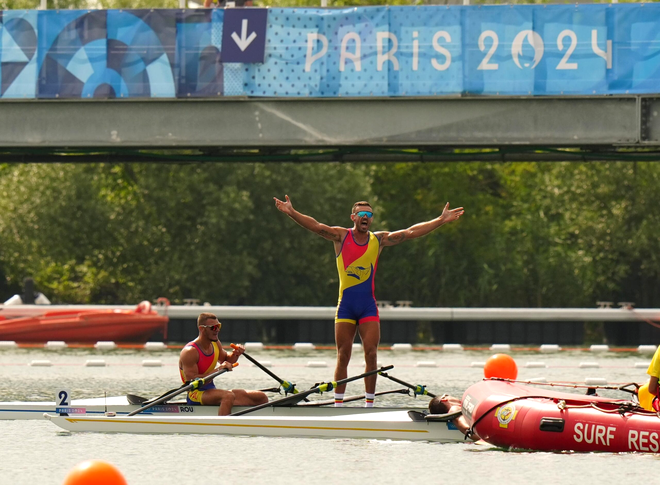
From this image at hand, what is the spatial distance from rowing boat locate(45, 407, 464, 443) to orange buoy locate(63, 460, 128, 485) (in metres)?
4.45

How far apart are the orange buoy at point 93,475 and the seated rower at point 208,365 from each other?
4.77m

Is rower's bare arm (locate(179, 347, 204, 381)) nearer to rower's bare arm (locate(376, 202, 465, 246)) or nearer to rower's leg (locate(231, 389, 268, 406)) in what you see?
rower's leg (locate(231, 389, 268, 406))

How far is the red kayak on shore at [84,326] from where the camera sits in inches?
1109

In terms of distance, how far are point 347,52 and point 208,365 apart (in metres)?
7.70

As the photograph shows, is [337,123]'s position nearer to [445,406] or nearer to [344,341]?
[344,341]

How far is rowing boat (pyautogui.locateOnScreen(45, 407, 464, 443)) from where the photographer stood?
38.4 feet

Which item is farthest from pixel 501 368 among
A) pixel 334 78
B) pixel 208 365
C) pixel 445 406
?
pixel 334 78

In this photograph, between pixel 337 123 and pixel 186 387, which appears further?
pixel 337 123

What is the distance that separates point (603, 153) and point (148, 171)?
22.5 metres

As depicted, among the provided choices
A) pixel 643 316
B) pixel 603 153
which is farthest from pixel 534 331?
pixel 603 153

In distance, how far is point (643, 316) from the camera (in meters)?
30.2

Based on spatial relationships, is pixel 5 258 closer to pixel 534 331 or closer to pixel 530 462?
pixel 534 331

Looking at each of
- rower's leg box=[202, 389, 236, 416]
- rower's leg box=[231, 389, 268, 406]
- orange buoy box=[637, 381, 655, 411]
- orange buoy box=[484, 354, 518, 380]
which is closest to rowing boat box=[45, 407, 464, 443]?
rower's leg box=[202, 389, 236, 416]

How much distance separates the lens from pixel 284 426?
38.7ft
